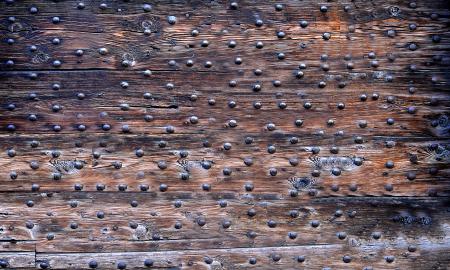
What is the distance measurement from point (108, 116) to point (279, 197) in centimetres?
61

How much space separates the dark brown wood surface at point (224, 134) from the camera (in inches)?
87.6

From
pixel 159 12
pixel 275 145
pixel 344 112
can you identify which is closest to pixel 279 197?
pixel 275 145

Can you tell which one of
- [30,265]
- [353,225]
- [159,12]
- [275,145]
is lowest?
[30,265]

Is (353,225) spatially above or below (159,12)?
below

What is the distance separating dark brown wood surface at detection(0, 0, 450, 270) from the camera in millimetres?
2225

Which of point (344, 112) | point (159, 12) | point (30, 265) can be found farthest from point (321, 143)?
point (30, 265)

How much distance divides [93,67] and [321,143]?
2.54 feet

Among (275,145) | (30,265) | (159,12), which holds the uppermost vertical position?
(159,12)

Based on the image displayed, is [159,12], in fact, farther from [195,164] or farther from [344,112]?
[344,112]

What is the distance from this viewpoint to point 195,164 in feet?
7.39

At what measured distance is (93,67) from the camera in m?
2.26

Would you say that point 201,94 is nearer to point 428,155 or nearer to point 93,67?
point 93,67

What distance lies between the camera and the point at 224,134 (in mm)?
2270

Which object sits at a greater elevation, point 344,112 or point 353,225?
point 344,112
